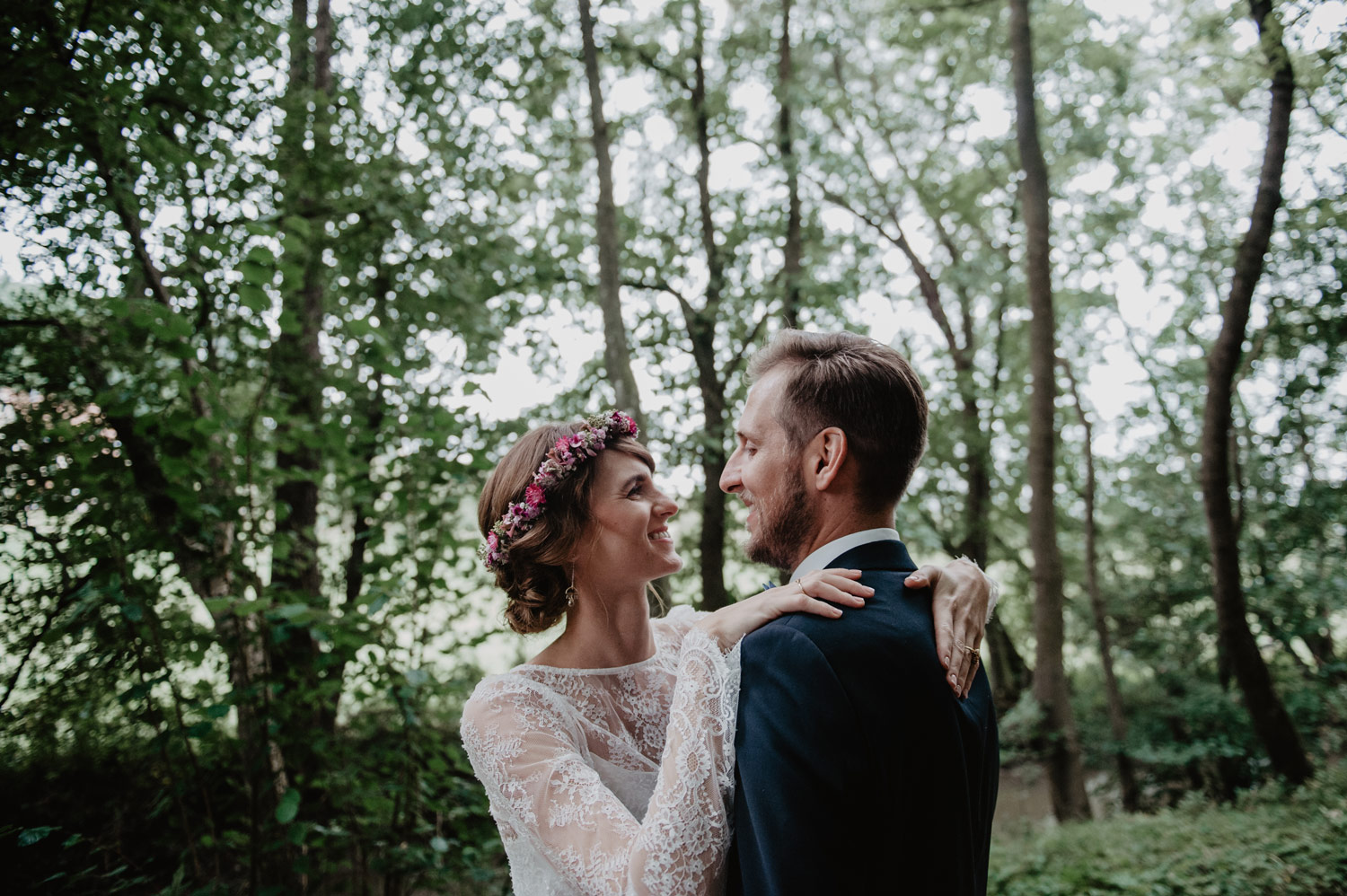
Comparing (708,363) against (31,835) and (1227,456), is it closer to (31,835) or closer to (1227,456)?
(1227,456)

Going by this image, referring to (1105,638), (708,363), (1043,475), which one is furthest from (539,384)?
(1105,638)

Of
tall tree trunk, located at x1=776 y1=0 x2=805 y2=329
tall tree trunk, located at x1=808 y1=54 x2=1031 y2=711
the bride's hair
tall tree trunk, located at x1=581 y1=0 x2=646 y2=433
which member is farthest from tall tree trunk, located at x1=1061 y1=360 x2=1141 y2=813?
the bride's hair

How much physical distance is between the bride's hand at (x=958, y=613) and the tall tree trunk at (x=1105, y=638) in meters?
12.1

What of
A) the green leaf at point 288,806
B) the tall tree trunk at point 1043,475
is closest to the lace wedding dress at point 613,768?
the green leaf at point 288,806

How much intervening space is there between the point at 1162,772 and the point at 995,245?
369 inches

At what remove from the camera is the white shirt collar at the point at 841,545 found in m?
1.79

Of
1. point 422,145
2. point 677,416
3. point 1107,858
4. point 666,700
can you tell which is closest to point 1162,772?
point 1107,858

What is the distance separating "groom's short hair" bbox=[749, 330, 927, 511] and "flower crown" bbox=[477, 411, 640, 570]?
83 centimetres

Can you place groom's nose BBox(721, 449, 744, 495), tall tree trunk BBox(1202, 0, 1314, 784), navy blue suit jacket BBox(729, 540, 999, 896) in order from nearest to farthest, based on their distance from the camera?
navy blue suit jacket BBox(729, 540, 999, 896) < groom's nose BBox(721, 449, 744, 495) < tall tree trunk BBox(1202, 0, 1314, 784)

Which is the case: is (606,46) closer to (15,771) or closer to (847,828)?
(15,771)

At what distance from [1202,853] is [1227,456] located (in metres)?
4.20

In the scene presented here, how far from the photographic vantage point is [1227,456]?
27.2 feet

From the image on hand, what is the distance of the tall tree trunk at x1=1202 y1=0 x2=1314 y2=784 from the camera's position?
7672 mm

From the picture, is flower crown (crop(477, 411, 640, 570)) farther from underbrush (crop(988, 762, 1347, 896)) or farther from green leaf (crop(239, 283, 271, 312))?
underbrush (crop(988, 762, 1347, 896))
